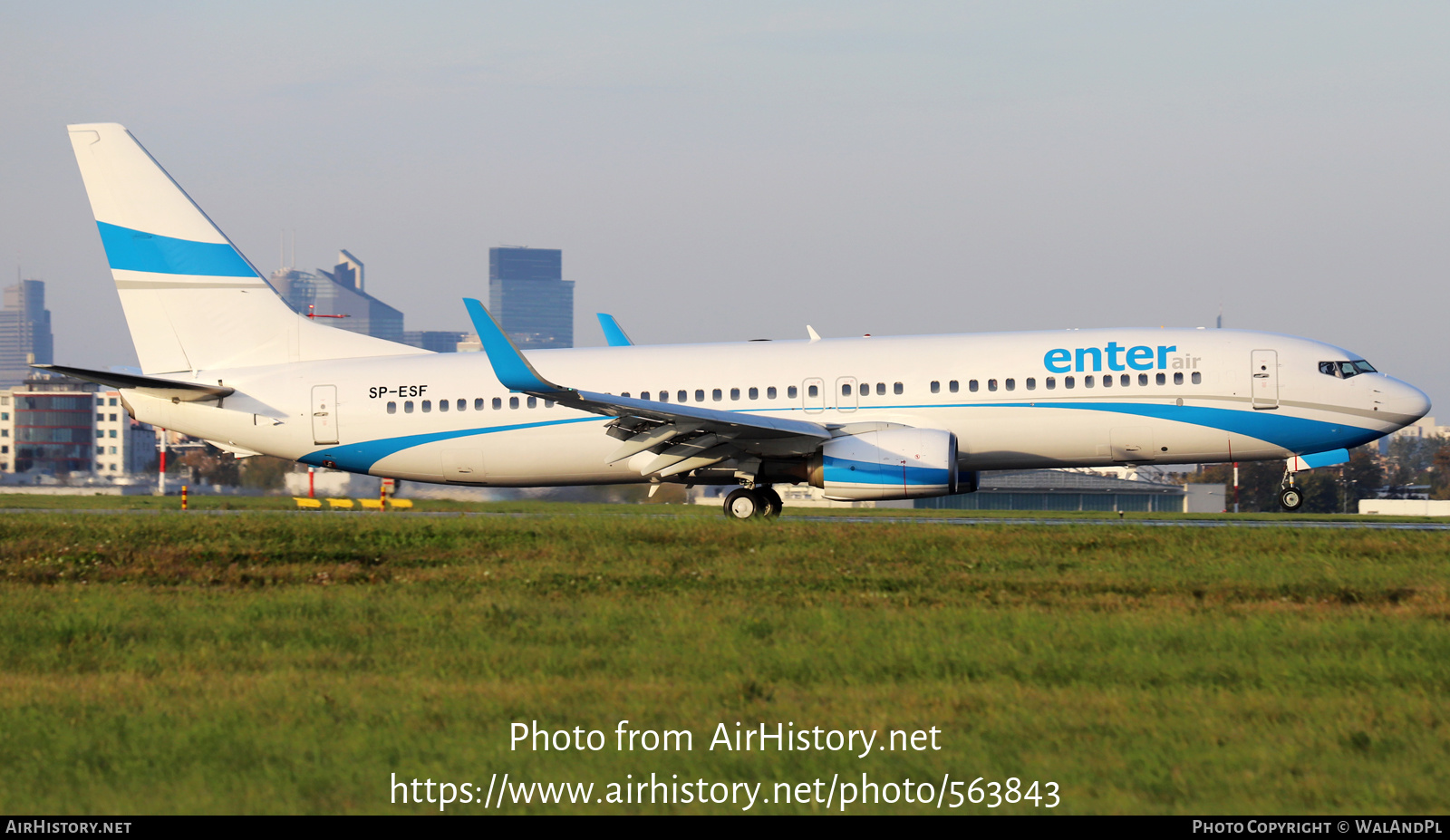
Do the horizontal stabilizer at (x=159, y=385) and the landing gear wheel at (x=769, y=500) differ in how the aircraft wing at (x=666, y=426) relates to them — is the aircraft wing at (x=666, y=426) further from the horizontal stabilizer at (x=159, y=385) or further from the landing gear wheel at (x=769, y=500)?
the horizontal stabilizer at (x=159, y=385)

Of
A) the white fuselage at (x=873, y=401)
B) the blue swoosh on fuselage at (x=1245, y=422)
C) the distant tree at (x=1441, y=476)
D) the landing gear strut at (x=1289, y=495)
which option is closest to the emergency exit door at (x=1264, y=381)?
the white fuselage at (x=873, y=401)

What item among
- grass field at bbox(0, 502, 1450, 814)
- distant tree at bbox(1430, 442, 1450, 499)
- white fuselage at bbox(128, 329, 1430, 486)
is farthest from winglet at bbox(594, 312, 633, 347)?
distant tree at bbox(1430, 442, 1450, 499)

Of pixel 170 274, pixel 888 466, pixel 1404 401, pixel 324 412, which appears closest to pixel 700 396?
pixel 888 466

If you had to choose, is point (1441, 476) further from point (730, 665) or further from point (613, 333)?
point (730, 665)

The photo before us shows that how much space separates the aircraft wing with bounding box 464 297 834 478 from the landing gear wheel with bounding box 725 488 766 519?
2.95 feet

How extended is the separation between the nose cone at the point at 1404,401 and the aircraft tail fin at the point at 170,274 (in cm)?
2135

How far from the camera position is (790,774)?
280 inches

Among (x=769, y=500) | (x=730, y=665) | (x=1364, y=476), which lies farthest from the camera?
(x=1364, y=476)

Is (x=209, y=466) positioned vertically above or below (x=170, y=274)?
below

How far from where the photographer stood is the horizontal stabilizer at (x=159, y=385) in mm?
23891

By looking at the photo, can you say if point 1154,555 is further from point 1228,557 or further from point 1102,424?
point 1102,424

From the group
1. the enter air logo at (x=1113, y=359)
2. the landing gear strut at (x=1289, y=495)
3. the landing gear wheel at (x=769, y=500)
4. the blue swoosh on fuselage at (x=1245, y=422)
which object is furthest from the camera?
the landing gear strut at (x=1289, y=495)

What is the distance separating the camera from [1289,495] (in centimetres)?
2577

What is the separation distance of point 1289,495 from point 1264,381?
2.88 metres
